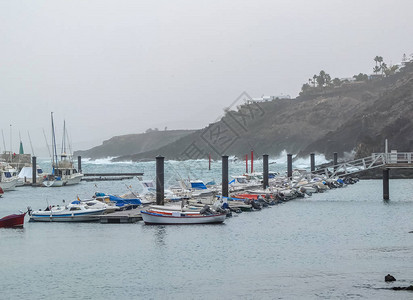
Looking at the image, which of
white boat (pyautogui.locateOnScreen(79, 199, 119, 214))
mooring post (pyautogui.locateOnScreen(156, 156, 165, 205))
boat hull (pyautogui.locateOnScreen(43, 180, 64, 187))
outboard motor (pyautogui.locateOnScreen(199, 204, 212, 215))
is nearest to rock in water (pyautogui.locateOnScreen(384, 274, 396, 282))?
outboard motor (pyautogui.locateOnScreen(199, 204, 212, 215))

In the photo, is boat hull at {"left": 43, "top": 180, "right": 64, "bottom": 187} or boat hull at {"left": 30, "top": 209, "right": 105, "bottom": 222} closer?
boat hull at {"left": 30, "top": 209, "right": 105, "bottom": 222}

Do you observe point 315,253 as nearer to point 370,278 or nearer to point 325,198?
point 370,278

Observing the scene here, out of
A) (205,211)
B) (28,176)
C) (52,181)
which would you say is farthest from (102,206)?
(28,176)

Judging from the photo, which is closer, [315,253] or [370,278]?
[370,278]

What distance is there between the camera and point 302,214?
59219 millimetres

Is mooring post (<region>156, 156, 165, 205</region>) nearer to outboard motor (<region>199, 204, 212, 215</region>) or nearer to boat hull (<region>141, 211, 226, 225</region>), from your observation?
boat hull (<region>141, 211, 226, 225</region>)

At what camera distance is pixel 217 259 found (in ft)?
120

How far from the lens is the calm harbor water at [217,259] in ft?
97.2

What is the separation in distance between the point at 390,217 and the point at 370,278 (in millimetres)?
25489

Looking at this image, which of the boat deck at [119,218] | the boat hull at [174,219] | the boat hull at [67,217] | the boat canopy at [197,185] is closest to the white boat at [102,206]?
the boat hull at [67,217]

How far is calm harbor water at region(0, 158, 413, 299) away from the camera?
29.6m

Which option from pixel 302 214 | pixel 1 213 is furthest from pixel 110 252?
pixel 1 213

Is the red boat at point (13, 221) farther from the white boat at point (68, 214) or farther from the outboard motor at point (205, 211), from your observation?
the outboard motor at point (205, 211)

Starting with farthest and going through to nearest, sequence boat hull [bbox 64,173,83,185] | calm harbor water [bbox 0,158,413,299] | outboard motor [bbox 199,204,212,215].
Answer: boat hull [bbox 64,173,83,185]
outboard motor [bbox 199,204,212,215]
calm harbor water [bbox 0,158,413,299]
